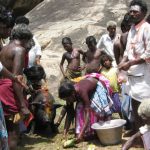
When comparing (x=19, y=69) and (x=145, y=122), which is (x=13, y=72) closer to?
(x=19, y=69)

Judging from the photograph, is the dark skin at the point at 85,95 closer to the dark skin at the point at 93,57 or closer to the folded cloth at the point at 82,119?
the folded cloth at the point at 82,119

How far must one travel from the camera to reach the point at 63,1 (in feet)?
45.6

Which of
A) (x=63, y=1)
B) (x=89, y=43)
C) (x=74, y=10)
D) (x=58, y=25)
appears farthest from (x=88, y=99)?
(x=63, y=1)

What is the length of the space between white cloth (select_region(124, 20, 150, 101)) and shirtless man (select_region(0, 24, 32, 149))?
4.20 feet

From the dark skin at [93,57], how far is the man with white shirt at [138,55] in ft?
10.0

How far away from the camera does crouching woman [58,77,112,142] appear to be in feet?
19.6

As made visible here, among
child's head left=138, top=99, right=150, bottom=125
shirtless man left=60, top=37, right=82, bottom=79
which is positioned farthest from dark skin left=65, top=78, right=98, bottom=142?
shirtless man left=60, top=37, right=82, bottom=79

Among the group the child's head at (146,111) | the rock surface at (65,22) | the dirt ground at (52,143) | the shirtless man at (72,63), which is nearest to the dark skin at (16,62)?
the dirt ground at (52,143)

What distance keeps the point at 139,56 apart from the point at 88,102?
1.06m

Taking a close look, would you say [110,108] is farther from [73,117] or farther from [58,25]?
[58,25]

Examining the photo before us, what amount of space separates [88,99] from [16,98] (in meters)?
1.04

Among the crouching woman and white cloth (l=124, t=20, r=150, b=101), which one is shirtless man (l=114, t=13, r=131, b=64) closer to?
the crouching woman

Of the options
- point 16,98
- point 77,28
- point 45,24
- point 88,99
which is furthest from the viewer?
point 45,24

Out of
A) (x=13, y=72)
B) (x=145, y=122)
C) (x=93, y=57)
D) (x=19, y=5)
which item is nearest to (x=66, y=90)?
(x=13, y=72)
